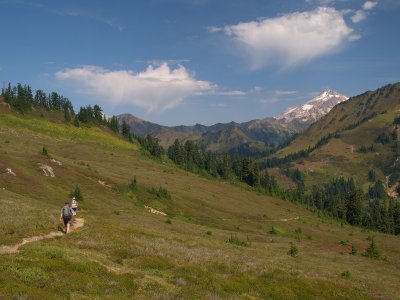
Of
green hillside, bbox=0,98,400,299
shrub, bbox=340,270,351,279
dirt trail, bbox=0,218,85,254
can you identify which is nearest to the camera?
green hillside, bbox=0,98,400,299

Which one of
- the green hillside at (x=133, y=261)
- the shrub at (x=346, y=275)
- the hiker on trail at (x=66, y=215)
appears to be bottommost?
the shrub at (x=346, y=275)

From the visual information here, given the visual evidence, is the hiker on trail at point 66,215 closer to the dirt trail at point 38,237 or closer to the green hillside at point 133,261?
the dirt trail at point 38,237

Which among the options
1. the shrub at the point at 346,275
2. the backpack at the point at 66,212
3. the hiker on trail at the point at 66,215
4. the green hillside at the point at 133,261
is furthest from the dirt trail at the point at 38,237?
the shrub at the point at 346,275

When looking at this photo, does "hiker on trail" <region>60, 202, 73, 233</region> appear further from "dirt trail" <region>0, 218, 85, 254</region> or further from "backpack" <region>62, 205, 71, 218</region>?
"dirt trail" <region>0, 218, 85, 254</region>

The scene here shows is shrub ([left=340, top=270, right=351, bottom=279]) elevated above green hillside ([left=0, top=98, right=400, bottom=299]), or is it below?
below

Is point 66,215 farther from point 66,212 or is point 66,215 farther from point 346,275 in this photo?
point 346,275

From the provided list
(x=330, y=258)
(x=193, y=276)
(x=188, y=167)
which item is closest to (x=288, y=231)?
(x=330, y=258)

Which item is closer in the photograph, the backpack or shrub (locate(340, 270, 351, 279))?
the backpack

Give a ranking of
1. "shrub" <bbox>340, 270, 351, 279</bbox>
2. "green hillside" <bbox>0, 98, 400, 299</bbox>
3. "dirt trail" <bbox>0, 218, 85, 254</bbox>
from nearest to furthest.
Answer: "green hillside" <bbox>0, 98, 400, 299</bbox> → "dirt trail" <bbox>0, 218, 85, 254</bbox> → "shrub" <bbox>340, 270, 351, 279</bbox>

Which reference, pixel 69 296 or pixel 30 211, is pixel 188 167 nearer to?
pixel 30 211

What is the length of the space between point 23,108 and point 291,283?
19159 centimetres

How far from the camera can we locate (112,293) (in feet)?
60.9

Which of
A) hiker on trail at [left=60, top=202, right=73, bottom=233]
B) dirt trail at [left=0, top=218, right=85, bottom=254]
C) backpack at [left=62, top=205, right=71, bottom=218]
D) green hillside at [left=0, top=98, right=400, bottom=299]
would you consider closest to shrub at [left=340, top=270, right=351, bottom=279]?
green hillside at [left=0, top=98, right=400, bottom=299]

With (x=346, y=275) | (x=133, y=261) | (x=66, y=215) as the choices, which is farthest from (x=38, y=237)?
(x=346, y=275)
